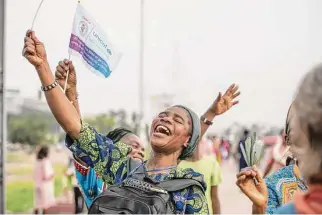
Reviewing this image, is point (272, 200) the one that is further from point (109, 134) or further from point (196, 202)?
point (109, 134)

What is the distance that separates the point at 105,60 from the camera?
9.13 ft

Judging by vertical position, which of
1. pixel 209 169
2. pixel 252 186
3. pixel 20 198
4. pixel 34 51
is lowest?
pixel 20 198

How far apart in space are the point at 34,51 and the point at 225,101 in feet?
3.80

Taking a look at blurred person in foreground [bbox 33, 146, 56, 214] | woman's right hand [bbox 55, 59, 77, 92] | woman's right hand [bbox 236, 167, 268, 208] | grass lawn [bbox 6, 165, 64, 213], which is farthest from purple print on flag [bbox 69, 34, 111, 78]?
grass lawn [bbox 6, 165, 64, 213]

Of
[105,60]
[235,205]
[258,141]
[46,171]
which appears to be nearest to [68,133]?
[105,60]

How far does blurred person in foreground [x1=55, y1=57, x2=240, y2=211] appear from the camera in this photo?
2.57 m

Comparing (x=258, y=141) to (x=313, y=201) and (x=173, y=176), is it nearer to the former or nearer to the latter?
(x=173, y=176)

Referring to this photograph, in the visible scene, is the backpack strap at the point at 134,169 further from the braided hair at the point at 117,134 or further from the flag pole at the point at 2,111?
the flag pole at the point at 2,111

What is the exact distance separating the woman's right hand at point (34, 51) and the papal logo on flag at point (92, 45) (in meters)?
0.40

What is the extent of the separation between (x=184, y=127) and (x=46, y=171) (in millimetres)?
6215

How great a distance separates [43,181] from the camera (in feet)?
27.3

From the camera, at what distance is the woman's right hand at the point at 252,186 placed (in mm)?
1685

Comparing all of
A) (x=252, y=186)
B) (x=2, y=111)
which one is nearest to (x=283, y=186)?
(x=252, y=186)

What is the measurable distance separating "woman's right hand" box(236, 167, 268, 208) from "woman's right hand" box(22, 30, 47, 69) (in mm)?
972
